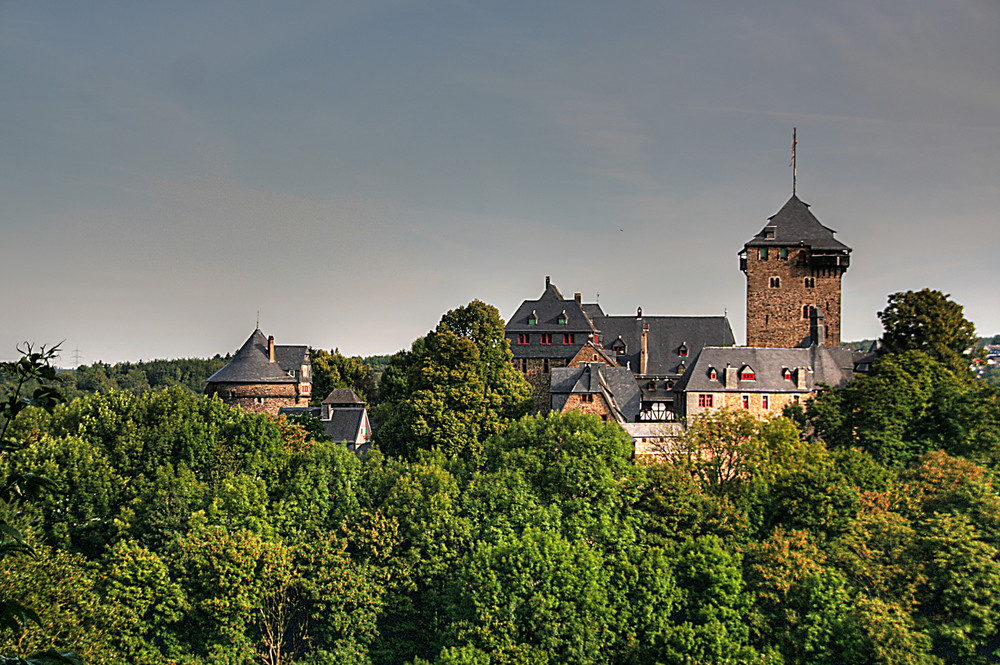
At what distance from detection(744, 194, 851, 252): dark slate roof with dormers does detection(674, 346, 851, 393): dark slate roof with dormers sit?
8630 millimetres

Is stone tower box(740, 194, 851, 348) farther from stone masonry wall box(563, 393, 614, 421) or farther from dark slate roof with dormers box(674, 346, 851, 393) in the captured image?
stone masonry wall box(563, 393, 614, 421)

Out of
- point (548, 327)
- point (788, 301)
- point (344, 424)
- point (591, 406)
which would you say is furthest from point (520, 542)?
point (788, 301)

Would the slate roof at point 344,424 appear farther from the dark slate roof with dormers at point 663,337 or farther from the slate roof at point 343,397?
the dark slate roof with dormers at point 663,337

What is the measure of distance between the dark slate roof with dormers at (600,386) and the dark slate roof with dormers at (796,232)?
13042 mm

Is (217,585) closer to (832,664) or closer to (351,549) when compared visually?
(351,549)

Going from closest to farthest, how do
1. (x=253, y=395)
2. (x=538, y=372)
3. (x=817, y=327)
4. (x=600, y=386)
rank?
(x=600, y=386) → (x=817, y=327) → (x=253, y=395) → (x=538, y=372)

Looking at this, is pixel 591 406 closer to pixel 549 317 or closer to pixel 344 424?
pixel 549 317

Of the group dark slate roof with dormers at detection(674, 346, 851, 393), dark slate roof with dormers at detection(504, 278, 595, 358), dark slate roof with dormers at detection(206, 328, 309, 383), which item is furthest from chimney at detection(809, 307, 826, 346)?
→ dark slate roof with dormers at detection(206, 328, 309, 383)

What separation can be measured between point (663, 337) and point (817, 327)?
9.21m

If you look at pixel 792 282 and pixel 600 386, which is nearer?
pixel 600 386

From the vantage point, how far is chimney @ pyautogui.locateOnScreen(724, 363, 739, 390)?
4775cm

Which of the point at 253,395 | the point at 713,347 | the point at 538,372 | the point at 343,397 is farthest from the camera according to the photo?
the point at 343,397

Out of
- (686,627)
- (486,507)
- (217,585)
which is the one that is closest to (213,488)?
(217,585)

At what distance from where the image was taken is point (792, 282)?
5475 cm
